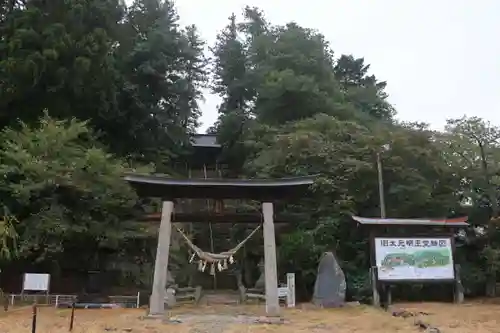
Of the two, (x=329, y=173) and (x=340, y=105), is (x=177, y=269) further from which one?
(x=340, y=105)

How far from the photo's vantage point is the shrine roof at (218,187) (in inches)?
527

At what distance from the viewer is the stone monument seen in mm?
16188

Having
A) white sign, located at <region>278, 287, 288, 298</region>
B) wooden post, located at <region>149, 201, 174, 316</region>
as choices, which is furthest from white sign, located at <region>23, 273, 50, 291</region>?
white sign, located at <region>278, 287, 288, 298</region>

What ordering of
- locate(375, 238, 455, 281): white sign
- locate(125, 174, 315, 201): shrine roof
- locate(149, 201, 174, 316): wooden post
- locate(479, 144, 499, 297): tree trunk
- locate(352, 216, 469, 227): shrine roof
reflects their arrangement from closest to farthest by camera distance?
locate(149, 201, 174, 316): wooden post → locate(125, 174, 315, 201): shrine roof → locate(375, 238, 455, 281): white sign → locate(352, 216, 469, 227): shrine roof → locate(479, 144, 499, 297): tree trunk

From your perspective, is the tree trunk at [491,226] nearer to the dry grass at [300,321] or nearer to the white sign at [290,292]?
the dry grass at [300,321]

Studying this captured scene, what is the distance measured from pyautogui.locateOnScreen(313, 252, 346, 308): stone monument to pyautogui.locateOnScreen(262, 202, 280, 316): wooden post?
369cm

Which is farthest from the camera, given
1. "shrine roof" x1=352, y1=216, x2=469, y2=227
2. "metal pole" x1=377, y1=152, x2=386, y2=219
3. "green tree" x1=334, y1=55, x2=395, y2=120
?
"green tree" x1=334, y1=55, x2=395, y2=120

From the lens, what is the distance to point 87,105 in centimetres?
2117

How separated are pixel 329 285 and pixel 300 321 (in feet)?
12.1

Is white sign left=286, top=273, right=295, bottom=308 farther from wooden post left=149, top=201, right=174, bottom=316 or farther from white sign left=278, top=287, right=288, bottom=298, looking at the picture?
wooden post left=149, top=201, right=174, bottom=316

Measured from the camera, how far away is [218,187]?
13.7 meters

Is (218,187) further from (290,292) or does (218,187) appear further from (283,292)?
(283,292)

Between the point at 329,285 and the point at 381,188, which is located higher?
the point at 381,188

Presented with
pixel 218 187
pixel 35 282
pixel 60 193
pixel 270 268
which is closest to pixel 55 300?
pixel 35 282
